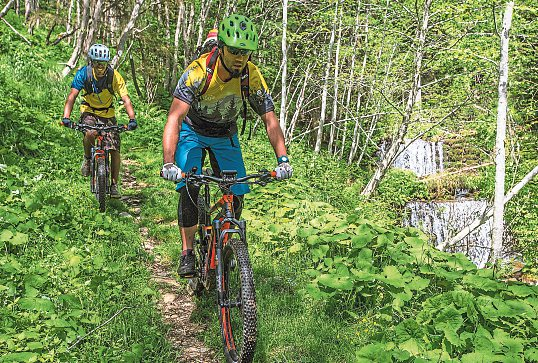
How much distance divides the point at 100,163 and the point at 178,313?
11.1 feet

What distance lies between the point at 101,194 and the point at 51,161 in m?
2.13

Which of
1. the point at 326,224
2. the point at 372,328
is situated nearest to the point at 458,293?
the point at 372,328

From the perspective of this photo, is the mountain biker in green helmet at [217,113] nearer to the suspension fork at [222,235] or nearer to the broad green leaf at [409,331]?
the suspension fork at [222,235]

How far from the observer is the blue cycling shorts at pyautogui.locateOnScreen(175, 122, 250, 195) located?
4566mm

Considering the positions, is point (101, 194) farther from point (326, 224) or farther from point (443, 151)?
point (443, 151)

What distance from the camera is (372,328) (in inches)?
178

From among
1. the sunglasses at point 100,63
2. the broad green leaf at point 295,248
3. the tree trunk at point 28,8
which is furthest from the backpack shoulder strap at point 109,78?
the tree trunk at point 28,8

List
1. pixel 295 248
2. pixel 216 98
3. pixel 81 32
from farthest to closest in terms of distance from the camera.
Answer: pixel 81 32, pixel 295 248, pixel 216 98

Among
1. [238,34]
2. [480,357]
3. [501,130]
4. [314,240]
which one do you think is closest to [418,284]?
[480,357]

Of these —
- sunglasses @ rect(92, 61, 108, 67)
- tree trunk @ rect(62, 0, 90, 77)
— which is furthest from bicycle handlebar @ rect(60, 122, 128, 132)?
tree trunk @ rect(62, 0, 90, 77)

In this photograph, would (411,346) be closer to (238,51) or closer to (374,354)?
(374,354)

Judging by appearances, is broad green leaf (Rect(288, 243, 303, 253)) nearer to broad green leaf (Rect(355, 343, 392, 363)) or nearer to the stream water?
broad green leaf (Rect(355, 343, 392, 363))

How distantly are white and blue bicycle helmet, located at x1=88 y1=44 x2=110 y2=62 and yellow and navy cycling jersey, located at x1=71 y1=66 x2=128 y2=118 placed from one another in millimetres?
394

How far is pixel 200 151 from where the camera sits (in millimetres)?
4613
